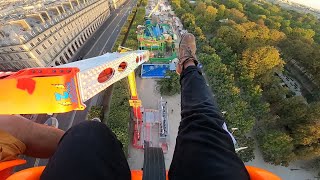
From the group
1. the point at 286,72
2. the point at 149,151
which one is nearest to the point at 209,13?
the point at 286,72

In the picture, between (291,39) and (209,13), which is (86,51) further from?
(291,39)

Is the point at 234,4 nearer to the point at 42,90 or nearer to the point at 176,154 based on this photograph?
the point at 42,90

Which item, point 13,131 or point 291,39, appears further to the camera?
point 291,39

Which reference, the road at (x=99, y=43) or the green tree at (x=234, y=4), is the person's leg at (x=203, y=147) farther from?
the green tree at (x=234, y=4)

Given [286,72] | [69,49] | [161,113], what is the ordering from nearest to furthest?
[161,113] → [286,72] → [69,49]

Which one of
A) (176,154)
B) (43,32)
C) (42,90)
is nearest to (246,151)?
(176,154)

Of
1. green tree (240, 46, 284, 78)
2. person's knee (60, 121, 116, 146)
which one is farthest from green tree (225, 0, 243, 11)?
person's knee (60, 121, 116, 146)

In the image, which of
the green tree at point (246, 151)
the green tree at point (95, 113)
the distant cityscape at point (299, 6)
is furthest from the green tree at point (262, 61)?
the distant cityscape at point (299, 6)
